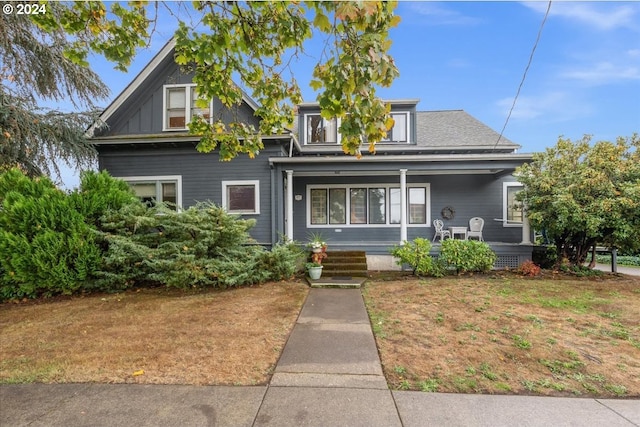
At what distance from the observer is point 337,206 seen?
11.1 metres

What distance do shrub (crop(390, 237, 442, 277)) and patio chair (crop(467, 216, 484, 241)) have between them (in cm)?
267

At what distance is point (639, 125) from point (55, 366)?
1456cm

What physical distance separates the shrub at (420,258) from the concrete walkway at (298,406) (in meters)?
5.32

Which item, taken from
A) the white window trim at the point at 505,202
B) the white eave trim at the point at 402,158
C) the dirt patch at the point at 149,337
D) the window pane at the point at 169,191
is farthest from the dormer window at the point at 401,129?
the window pane at the point at 169,191

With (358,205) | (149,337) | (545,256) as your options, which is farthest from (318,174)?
(545,256)

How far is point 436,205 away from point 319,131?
517 cm

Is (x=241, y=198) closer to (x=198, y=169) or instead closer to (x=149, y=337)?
(x=198, y=169)

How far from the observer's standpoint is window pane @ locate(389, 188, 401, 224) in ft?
36.1

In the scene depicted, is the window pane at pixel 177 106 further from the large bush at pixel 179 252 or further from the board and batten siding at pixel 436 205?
the board and batten siding at pixel 436 205

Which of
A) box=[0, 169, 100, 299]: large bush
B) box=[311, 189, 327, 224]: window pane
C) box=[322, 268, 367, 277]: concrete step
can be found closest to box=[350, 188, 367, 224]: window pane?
box=[311, 189, 327, 224]: window pane

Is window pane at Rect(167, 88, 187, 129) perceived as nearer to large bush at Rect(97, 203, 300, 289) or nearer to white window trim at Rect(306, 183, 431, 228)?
large bush at Rect(97, 203, 300, 289)

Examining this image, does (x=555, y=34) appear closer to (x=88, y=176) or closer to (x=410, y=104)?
(x=410, y=104)

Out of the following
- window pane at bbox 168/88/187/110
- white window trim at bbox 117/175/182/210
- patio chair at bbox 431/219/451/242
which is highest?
window pane at bbox 168/88/187/110

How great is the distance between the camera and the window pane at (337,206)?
1104 cm
